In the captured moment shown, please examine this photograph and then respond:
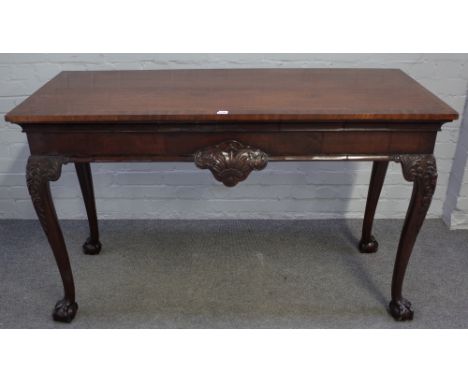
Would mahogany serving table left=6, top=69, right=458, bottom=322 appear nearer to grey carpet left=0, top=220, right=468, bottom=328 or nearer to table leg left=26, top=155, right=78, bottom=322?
table leg left=26, top=155, right=78, bottom=322

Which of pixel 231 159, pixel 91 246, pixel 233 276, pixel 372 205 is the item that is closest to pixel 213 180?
pixel 233 276

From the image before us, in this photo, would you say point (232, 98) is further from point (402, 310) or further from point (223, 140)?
point (402, 310)

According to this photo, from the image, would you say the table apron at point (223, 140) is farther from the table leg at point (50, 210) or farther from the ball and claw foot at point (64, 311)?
the ball and claw foot at point (64, 311)

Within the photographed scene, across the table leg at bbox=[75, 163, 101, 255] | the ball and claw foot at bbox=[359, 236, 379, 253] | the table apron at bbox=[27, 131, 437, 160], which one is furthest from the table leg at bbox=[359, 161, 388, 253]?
the table leg at bbox=[75, 163, 101, 255]

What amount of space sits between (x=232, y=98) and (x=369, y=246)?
108cm

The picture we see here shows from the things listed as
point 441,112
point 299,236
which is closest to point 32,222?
point 299,236

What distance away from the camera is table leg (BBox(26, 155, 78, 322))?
1.51 meters

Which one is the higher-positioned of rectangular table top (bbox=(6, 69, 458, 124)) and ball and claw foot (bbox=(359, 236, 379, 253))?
rectangular table top (bbox=(6, 69, 458, 124))

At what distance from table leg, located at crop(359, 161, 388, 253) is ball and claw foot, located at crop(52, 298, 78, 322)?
1.32 meters

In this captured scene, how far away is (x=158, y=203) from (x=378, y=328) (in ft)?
4.14

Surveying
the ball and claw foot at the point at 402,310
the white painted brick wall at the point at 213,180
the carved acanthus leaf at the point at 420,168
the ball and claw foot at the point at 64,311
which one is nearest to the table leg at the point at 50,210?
the ball and claw foot at the point at 64,311

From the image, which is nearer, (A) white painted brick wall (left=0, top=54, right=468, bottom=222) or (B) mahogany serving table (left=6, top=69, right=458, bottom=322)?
(B) mahogany serving table (left=6, top=69, right=458, bottom=322)

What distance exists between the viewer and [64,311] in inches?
69.9

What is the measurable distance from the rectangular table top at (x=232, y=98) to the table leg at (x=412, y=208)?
6.1 inches
